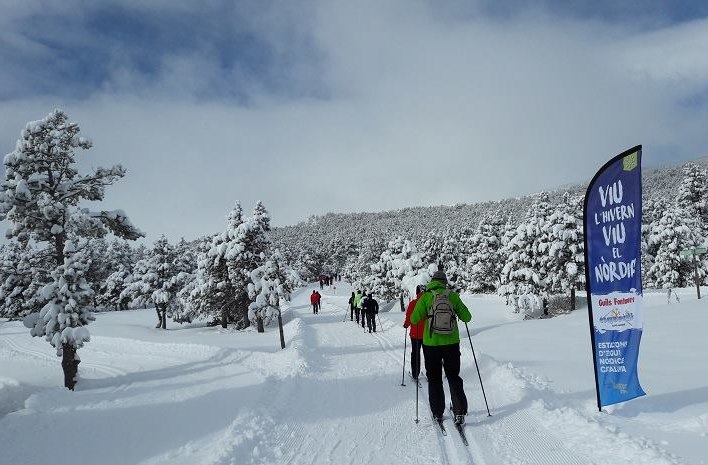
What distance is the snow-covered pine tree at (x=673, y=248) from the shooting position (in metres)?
41.6

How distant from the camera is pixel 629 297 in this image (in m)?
6.65

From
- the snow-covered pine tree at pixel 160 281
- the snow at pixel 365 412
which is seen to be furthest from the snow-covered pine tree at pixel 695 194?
the snow-covered pine tree at pixel 160 281

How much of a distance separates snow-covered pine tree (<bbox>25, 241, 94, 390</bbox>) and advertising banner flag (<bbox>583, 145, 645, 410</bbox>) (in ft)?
51.0

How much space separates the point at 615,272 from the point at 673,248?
42676 millimetres

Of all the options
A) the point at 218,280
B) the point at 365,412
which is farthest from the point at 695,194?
the point at 365,412

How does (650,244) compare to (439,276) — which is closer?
(439,276)

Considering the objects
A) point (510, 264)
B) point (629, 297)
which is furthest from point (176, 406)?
point (510, 264)

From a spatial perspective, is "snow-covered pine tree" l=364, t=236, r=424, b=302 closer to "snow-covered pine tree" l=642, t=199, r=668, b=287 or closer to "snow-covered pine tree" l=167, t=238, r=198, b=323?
"snow-covered pine tree" l=167, t=238, r=198, b=323

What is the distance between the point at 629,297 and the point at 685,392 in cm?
236

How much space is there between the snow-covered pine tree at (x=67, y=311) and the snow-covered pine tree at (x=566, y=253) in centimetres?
3096

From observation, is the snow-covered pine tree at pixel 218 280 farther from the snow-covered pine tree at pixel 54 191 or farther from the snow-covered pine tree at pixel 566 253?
the snow-covered pine tree at pixel 566 253

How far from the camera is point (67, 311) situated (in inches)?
634

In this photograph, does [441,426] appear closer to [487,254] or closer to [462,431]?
[462,431]

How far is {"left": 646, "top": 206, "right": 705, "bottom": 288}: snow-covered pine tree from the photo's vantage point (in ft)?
137
